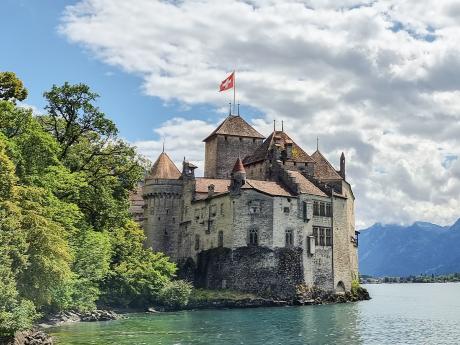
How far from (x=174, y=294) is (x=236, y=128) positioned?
36387mm

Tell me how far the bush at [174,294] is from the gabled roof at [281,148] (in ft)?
83.5

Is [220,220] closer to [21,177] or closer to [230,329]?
[230,329]

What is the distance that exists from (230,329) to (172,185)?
147ft

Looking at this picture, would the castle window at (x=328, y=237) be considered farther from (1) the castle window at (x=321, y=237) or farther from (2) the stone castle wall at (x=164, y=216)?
(2) the stone castle wall at (x=164, y=216)

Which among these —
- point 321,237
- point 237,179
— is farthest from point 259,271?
point 237,179

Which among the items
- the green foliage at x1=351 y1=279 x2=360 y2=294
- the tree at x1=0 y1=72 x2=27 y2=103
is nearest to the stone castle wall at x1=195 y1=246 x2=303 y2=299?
the green foliage at x1=351 y1=279 x2=360 y2=294

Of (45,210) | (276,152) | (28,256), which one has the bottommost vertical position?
(28,256)

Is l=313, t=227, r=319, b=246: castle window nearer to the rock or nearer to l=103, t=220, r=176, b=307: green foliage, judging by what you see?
l=103, t=220, r=176, b=307: green foliage

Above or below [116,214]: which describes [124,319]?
below

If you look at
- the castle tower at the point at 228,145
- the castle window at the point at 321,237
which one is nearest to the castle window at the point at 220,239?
the castle window at the point at 321,237

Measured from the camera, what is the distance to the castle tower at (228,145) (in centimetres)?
9819

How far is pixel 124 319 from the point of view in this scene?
2260 inches

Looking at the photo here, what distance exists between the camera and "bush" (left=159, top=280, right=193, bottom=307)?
233ft

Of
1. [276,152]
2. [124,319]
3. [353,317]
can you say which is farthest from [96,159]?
[276,152]
